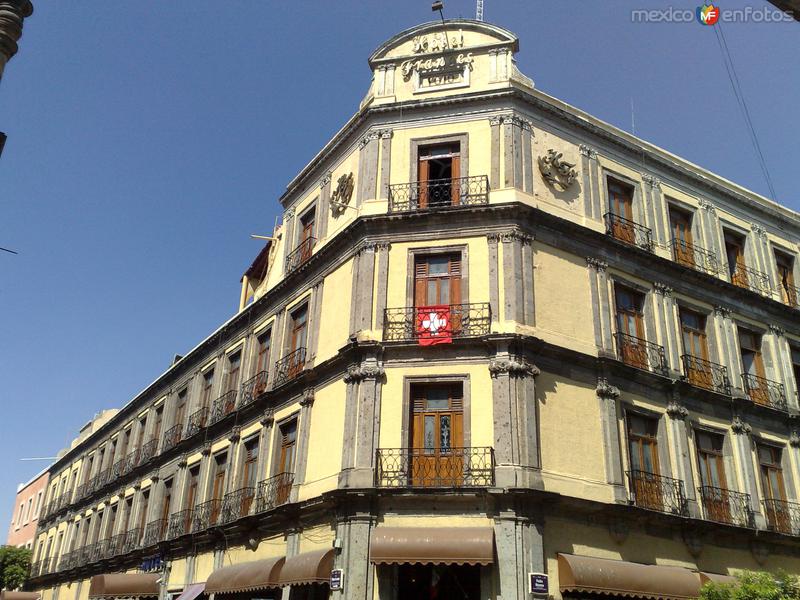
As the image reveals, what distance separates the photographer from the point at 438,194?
21156mm

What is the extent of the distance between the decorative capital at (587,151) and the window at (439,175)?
3858 mm

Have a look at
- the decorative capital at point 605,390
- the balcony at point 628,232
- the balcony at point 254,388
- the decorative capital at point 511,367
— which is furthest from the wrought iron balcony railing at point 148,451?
the balcony at point 628,232

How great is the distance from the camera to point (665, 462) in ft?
66.0

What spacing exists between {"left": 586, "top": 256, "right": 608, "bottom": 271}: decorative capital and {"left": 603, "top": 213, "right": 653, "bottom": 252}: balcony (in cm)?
105

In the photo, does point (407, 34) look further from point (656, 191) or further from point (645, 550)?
point (645, 550)

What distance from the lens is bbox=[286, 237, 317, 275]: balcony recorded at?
24.5 meters

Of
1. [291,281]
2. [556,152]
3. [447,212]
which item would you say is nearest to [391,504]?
[447,212]

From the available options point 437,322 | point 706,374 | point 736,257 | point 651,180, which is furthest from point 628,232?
point 437,322

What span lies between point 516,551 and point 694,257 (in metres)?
12.2

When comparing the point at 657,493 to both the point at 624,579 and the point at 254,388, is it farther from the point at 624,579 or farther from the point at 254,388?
the point at 254,388

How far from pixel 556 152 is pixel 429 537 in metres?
11.5

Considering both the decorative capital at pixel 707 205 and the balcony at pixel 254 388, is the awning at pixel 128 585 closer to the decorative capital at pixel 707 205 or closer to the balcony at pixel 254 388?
the balcony at pixel 254 388

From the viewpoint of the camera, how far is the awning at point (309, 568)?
17266mm

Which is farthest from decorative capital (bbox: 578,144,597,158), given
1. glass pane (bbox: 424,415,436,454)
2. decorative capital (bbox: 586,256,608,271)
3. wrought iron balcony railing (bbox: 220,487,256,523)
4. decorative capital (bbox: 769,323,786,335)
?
wrought iron balcony railing (bbox: 220,487,256,523)
